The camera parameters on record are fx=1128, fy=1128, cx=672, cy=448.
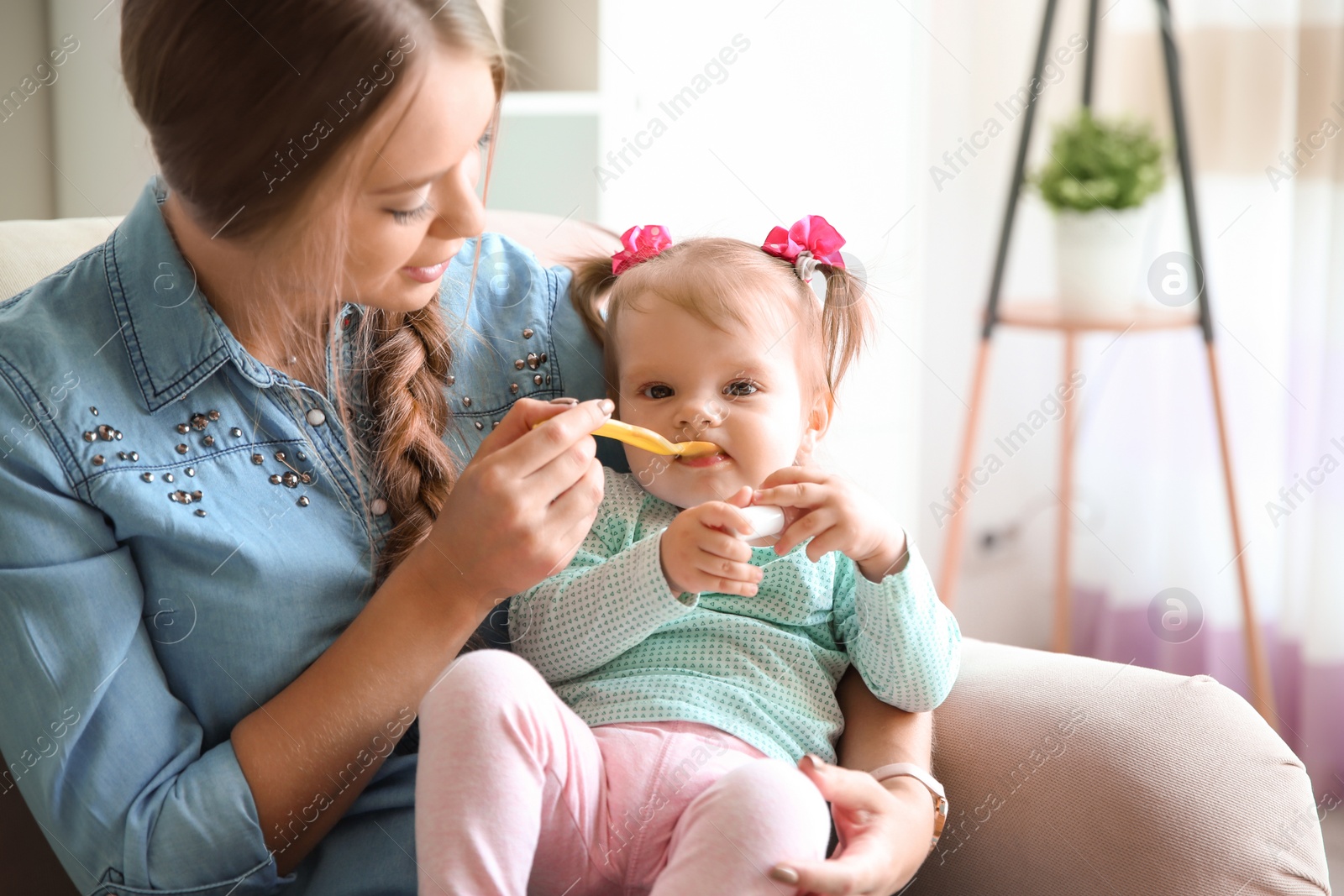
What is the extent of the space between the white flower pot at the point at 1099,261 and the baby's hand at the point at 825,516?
1315 mm

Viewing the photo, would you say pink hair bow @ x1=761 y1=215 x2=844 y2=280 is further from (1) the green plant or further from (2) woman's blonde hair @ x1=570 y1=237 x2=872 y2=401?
(1) the green plant

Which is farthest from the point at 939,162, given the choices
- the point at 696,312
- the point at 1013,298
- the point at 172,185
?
the point at 172,185

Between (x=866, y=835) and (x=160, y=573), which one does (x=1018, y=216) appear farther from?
(x=160, y=573)

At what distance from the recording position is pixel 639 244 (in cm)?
124

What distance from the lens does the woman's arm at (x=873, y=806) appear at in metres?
0.79

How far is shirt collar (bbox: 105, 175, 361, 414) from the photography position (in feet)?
2.93

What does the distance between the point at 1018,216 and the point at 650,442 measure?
1801 mm

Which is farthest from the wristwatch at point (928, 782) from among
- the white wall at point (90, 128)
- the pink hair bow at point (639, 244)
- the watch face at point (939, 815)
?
the white wall at point (90, 128)

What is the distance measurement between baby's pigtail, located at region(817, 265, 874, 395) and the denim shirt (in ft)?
1.72

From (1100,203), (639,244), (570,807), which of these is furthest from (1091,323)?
(570,807)

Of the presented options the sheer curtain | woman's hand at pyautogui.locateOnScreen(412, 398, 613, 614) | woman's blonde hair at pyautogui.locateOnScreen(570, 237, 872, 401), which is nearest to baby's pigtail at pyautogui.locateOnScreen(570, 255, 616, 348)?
woman's blonde hair at pyautogui.locateOnScreen(570, 237, 872, 401)

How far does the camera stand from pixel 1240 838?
89 cm

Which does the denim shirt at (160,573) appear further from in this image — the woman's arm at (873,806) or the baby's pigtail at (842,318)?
the baby's pigtail at (842,318)

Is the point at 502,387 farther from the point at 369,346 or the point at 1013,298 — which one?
the point at 1013,298
